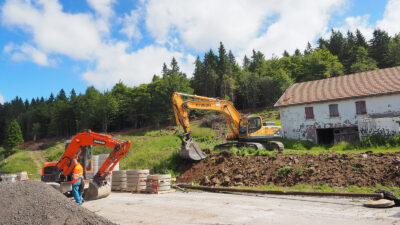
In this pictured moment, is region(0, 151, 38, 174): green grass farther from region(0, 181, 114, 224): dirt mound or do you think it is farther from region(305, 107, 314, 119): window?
region(305, 107, 314, 119): window

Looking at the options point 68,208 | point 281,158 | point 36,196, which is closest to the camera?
point 68,208

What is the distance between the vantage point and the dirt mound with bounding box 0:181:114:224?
626 centimetres

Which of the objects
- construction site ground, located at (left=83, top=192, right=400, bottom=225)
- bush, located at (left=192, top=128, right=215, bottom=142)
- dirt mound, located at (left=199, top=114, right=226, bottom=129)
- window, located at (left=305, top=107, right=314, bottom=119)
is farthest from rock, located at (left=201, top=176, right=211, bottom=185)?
dirt mound, located at (left=199, top=114, right=226, bottom=129)

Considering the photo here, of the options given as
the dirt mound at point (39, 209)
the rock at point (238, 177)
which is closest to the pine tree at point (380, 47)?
the rock at point (238, 177)

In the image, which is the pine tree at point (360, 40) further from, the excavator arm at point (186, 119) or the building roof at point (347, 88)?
the excavator arm at point (186, 119)

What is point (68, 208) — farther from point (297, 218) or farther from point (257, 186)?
point (257, 186)

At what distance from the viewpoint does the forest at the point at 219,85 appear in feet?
196

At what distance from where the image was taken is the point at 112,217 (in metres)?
7.68

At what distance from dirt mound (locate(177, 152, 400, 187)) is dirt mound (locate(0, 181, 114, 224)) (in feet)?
24.3

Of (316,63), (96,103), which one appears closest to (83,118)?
(96,103)

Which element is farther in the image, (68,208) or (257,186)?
(257,186)

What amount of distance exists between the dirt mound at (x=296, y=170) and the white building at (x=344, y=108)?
1150cm

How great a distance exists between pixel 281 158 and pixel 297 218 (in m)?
7.33

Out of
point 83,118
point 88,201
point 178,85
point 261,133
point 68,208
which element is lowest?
point 88,201
